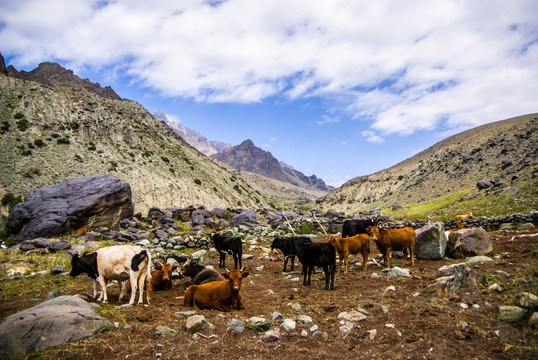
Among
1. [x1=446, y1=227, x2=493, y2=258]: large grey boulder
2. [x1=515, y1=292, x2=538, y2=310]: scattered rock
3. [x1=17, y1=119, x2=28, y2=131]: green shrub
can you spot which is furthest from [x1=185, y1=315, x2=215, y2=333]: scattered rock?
[x1=17, y1=119, x2=28, y2=131]: green shrub

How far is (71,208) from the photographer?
2291 cm

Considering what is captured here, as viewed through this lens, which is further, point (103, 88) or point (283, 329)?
point (103, 88)

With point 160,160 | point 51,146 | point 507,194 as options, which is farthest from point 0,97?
point 507,194

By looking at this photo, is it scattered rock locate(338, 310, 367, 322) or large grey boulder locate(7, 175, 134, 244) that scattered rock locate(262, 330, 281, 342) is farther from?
large grey boulder locate(7, 175, 134, 244)

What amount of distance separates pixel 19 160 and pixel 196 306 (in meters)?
40.2

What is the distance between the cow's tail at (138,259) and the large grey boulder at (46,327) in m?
2.45

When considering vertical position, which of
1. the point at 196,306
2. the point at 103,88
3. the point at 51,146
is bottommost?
the point at 196,306

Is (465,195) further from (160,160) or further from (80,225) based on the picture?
(160,160)

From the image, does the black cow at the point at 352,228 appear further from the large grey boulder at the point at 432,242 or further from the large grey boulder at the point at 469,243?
the large grey boulder at the point at 469,243

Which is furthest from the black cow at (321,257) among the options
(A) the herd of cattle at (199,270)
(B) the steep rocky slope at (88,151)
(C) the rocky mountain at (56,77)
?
(C) the rocky mountain at (56,77)

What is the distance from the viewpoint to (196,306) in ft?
29.9

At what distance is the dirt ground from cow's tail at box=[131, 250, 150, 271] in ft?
4.15

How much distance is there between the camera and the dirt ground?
17.8 feet

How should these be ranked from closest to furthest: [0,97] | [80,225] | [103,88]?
[80,225], [0,97], [103,88]
